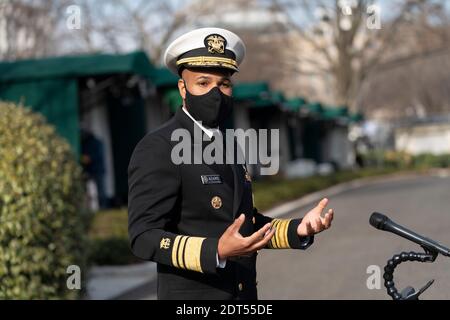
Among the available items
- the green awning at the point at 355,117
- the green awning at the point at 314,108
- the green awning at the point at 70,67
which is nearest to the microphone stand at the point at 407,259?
the green awning at the point at 70,67

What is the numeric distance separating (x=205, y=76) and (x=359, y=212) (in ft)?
52.1

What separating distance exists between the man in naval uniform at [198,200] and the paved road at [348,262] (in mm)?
780

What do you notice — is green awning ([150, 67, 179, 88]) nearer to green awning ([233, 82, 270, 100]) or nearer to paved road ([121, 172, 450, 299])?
paved road ([121, 172, 450, 299])

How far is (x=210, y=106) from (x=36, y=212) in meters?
4.36

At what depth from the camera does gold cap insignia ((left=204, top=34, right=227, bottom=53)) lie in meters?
3.05

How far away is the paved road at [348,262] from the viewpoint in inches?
253

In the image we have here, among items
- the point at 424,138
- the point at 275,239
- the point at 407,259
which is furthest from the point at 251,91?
the point at 424,138

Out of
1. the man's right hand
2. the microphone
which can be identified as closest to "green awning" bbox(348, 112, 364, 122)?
the microphone

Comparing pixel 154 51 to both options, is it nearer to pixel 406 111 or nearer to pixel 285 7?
pixel 285 7

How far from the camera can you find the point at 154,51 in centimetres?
3850

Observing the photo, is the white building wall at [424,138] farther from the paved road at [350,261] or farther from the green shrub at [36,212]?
the green shrub at [36,212]

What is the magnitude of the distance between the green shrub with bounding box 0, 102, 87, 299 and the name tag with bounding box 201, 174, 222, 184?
13.6ft

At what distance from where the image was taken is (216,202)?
2963 mm

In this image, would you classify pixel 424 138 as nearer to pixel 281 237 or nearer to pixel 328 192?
pixel 328 192
